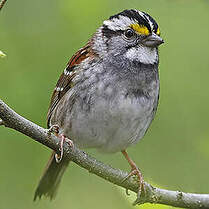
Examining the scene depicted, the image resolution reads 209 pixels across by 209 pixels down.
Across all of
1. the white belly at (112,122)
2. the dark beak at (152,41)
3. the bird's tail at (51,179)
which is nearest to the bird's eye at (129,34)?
the dark beak at (152,41)

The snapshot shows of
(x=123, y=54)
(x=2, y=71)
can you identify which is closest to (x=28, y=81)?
(x=2, y=71)

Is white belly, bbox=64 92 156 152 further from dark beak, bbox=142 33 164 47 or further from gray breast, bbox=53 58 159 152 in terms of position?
dark beak, bbox=142 33 164 47

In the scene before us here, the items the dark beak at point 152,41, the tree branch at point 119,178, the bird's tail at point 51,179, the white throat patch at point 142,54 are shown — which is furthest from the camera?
the bird's tail at point 51,179

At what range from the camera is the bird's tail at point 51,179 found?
4.59 metres

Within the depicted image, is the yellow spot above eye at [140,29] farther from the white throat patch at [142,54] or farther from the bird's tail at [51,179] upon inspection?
the bird's tail at [51,179]

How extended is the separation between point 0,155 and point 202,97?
5.76 feet

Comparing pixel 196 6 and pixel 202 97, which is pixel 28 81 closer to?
pixel 202 97

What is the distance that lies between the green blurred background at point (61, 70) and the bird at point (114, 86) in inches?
16.8

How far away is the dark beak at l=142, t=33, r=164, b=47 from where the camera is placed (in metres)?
3.94

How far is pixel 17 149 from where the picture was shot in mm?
4730

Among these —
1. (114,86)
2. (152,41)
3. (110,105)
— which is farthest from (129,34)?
(110,105)

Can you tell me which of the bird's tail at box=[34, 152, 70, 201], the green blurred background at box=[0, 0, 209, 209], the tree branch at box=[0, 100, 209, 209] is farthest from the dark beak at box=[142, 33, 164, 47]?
the bird's tail at box=[34, 152, 70, 201]

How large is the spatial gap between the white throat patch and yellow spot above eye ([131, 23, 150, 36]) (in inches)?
4.1

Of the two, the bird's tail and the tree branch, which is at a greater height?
the tree branch
